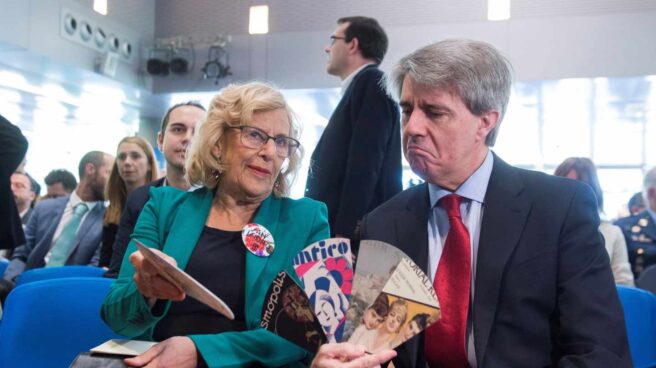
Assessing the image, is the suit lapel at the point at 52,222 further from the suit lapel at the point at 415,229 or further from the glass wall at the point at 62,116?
the glass wall at the point at 62,116

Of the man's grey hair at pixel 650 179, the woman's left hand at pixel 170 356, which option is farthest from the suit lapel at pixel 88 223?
the man's grey hair at pixel 650 179

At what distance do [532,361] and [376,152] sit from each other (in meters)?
1.85

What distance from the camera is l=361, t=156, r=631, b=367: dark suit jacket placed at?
1447mm

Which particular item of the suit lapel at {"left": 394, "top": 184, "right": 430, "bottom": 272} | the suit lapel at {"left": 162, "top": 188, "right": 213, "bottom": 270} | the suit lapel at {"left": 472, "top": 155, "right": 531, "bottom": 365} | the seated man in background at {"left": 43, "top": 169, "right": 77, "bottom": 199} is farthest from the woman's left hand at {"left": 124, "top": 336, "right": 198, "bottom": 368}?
the seated man in background at {"left": 43, "top": 169, "right": 77, "bottom": 199}

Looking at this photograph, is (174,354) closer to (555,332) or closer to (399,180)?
(555,332)

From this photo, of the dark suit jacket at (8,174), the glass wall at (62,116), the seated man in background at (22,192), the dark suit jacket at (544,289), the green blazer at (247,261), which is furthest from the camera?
the glass wall at (62,116)

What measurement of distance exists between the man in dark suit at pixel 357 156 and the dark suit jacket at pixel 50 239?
5.35 feet

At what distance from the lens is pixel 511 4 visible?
8.46 metres

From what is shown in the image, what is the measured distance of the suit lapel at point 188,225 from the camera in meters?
1.87

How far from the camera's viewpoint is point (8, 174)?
7.79 ft

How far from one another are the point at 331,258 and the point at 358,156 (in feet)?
6.07

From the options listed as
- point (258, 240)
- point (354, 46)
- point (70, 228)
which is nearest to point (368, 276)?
point (258, 240)

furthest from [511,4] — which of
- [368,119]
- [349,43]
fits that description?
[368,119]

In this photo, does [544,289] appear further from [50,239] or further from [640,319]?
[50,239]
